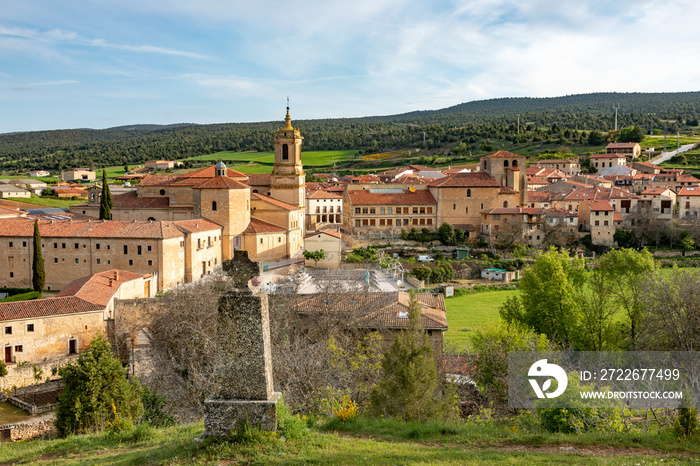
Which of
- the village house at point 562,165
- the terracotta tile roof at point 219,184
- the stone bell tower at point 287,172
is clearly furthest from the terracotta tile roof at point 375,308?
the village house at point 562,165

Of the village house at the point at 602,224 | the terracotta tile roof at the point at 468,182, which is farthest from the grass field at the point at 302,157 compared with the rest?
the village house at the point at 602,224

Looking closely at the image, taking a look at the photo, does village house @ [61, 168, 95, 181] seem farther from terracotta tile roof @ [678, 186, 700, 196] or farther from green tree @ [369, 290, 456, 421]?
green tree @ [369, 290, 456, 421]

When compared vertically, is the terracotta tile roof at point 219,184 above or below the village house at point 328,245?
above

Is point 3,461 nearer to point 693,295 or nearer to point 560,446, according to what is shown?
point 560,446

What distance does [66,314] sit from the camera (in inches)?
961

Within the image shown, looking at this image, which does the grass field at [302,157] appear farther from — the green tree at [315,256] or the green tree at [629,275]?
the green tree at [629,275]

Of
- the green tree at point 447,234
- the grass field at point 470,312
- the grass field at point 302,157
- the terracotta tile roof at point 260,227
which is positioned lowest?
the grass field at point 470,312

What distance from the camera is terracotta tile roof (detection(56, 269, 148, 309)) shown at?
26131 mm

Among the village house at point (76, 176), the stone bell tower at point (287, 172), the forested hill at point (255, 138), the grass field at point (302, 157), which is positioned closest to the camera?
the stone bell tower at point (287, 172)

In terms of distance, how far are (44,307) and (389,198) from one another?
126ft

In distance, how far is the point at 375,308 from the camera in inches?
904

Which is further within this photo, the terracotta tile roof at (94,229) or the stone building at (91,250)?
the terracotta tile roof at (94,229)

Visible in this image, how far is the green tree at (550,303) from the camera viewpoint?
23.6 meters

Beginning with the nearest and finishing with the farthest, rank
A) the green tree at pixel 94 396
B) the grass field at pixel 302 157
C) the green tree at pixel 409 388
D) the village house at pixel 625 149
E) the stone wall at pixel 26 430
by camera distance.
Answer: the green tree at pixel 409 388
the green tree at pixel 94 396
the stone wall at pixel 26 430
the village house at pixel 625 149
the grass field at pixel 302 157
